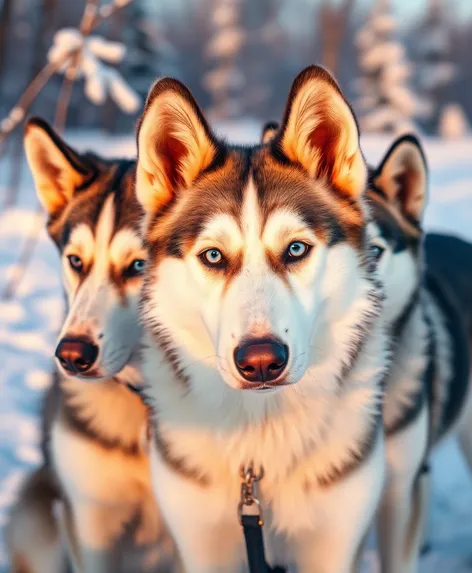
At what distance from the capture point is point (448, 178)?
42.4 ft

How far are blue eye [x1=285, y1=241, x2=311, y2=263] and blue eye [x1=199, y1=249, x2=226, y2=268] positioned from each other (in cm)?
17

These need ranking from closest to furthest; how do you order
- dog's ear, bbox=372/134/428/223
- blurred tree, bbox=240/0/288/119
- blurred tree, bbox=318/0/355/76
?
dog's ear, bbox=372/134/428/223 < blurred tree, bbox=318/0/355/76 < blurred tree, bbox=240/0/288/119

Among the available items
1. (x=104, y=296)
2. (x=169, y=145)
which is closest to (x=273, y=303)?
(x=169, y=145)

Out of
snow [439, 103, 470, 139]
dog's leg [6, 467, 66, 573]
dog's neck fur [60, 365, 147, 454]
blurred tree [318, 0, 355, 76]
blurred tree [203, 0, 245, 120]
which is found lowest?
dog's leg [6, 467, 66, 573]

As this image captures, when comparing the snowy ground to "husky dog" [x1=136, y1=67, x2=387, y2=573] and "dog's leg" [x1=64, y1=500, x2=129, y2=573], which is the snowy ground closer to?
"dog's leg" [x1=64, y1=500, x2=129, y2=573]

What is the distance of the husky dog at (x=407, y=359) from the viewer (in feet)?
7.89

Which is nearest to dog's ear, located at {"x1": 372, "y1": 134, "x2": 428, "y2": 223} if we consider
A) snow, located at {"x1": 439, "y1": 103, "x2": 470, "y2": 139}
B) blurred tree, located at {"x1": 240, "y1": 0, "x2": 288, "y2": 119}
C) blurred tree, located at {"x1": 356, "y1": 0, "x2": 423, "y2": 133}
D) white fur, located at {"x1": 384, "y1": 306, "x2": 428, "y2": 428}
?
white fur, located at {"x1": 384, "y1": 306, "x2": 428, "y2": 428}

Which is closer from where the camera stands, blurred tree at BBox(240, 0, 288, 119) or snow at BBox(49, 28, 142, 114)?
snow at BBox(49, 28, 142, 114)

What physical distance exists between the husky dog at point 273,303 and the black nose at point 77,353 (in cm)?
19

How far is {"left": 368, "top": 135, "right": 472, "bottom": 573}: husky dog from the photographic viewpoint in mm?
2406

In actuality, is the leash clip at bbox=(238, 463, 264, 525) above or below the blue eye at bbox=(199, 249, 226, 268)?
below

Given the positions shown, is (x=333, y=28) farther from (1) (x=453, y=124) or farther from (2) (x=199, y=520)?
(2) (x=199, y=520)

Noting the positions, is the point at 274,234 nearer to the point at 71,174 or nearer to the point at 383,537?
the point at 71,174

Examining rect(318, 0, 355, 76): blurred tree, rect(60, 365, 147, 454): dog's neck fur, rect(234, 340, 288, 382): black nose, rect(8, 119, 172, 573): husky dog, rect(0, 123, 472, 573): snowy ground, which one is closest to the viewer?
rect(234, 340, 288, 382): black nose
